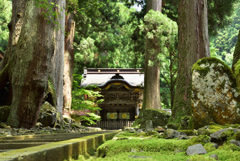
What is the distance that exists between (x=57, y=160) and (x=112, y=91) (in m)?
15.1

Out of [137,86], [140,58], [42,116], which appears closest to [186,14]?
[42,116]

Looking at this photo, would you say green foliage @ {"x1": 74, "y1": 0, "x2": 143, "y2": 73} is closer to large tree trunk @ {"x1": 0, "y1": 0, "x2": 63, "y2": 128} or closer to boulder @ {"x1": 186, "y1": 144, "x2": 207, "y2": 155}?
large tree trunk @ {"x1": 0, "y1": 0, "x2": 63, "y2": 128}

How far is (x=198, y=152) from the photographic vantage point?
1.48m

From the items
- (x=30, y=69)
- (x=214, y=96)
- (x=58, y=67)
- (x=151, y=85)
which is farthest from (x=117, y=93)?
(x=214, y=96)

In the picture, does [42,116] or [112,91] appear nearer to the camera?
[42,116]

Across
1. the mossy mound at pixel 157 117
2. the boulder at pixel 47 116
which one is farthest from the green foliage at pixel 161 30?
the boulder at pixel 47 116

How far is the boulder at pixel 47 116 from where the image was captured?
547 centimetres

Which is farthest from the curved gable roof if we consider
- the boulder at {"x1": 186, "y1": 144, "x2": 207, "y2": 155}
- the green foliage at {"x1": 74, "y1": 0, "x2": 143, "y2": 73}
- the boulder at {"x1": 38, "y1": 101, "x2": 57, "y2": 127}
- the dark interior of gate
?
the boulder at {"x1": 186, "y1": 144, "x2": 207, "y2": 155}

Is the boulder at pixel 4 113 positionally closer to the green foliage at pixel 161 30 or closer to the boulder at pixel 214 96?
the boulder at pixel 214 96

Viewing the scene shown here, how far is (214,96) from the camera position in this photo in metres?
3.18

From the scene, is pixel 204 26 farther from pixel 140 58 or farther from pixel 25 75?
pixel 140 58

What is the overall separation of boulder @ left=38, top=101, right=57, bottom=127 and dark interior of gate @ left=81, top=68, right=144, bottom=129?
9235mm

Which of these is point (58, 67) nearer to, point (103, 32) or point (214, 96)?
point (214, 96)

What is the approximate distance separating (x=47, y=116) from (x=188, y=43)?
4029 millimetres
